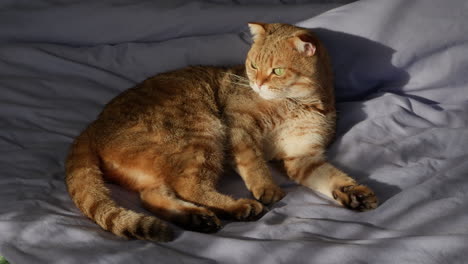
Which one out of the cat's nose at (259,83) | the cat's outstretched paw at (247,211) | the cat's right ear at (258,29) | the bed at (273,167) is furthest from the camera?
the cat's right ear at (258,29)

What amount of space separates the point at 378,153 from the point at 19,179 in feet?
5.65

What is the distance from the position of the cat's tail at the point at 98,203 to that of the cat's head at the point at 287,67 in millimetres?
925

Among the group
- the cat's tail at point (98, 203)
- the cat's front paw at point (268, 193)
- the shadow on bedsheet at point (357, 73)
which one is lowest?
the cat's front paw at point (268, 193)

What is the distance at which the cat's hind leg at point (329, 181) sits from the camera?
2.19m

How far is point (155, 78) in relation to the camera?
2.79 m

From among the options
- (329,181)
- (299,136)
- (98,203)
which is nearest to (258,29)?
(299,136)

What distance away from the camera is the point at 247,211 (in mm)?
2189

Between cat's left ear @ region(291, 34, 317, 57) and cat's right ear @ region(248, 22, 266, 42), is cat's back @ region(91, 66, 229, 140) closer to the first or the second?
cat's right ear @ region(248, 22, 266, 42)

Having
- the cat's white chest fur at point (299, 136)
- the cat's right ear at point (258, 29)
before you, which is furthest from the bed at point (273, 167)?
the cat's right ear at point (258, 29)

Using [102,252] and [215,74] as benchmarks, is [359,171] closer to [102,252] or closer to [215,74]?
[215,74]

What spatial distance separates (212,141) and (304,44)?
2.18 feet

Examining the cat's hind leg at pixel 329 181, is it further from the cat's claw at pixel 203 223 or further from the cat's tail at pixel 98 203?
the cat's tail at pixel 98 203

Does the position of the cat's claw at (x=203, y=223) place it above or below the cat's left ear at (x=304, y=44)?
below

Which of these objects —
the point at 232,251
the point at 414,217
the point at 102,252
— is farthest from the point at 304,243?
the point at 102,252
